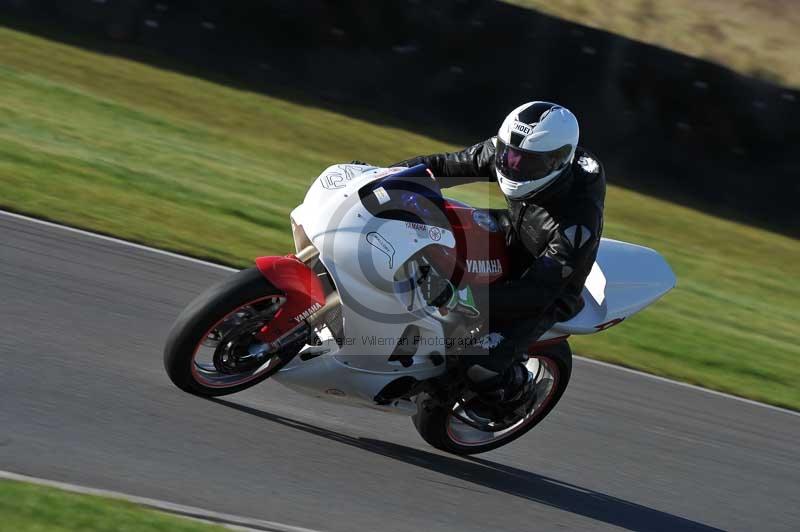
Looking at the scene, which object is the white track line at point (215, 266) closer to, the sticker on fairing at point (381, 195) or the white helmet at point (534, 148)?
the white helmet at point (534, 148)

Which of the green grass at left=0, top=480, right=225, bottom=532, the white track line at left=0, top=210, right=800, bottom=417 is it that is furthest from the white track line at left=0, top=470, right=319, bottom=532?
the white track line at left=0, top=210, right=800, bottom=417

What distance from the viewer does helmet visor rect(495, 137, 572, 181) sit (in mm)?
5152

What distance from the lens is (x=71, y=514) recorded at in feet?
13.0

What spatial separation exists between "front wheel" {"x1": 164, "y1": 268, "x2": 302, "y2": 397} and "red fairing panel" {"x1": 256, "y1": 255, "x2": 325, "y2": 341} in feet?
0.14

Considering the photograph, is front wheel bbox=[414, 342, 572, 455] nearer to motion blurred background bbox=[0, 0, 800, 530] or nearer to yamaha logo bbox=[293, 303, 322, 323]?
motion blurred background bbox=[0, 0, 800, 530]

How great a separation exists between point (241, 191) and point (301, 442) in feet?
18.6

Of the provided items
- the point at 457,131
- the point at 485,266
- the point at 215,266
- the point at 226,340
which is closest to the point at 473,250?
the point at 485,266

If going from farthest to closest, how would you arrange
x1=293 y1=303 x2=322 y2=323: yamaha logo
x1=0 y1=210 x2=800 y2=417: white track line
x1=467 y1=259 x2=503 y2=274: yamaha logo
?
x1=0 y1=210 x2=800 y2=417: white track line < x1=467 y1=259 x2=503 y2=274: yamaha logo < x1=293 y1=303 x2=322 y2=323: yamaha logo

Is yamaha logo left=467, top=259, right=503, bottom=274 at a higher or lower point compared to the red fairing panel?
higher

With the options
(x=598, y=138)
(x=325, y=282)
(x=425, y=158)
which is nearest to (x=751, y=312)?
(x=598, y=138)

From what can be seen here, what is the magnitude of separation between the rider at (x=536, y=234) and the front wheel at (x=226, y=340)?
846 mm

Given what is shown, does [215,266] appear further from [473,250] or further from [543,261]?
[543,261]

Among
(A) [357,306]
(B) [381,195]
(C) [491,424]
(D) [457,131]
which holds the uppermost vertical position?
(B) [381,195]

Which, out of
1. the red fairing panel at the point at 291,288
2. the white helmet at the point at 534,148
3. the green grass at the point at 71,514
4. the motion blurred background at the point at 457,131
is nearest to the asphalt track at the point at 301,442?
the motion blurred background at the point at 457,131
